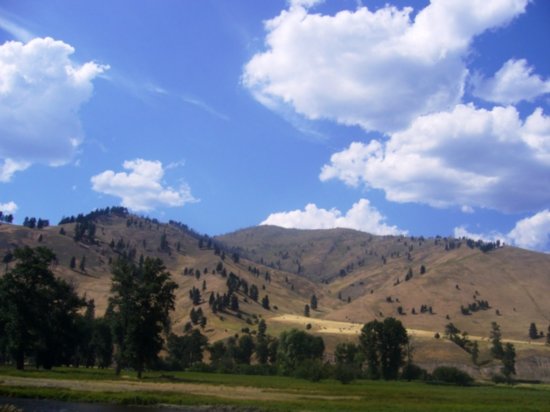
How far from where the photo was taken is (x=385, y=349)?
148000mm

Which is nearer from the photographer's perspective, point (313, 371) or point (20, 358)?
point (20, 358)

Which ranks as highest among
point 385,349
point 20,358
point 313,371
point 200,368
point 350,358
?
point 385,349

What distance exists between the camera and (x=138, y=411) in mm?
51125

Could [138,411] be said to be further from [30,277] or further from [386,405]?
[30,277]

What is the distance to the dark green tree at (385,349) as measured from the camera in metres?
147

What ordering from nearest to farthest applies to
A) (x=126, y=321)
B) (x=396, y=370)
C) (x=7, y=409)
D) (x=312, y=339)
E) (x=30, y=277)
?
(x=7, y=409) < (x=30, y=277) < (x=126, y=321) < (x=396, y=370) < (x=312, y=339)

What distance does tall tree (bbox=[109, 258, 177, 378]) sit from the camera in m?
94.3

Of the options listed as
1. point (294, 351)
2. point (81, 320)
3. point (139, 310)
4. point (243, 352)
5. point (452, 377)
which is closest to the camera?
point (139, 310)

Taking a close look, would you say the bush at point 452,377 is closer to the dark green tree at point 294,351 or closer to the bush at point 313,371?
the dark green tree at point 294,351

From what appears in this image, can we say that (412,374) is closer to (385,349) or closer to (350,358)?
(385,349)

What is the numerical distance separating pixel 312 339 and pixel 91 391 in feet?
347

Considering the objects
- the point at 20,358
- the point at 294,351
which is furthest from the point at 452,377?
the point at 20,358

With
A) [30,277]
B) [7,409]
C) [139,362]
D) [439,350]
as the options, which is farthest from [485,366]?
[7,409]

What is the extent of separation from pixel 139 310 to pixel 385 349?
77828mm
